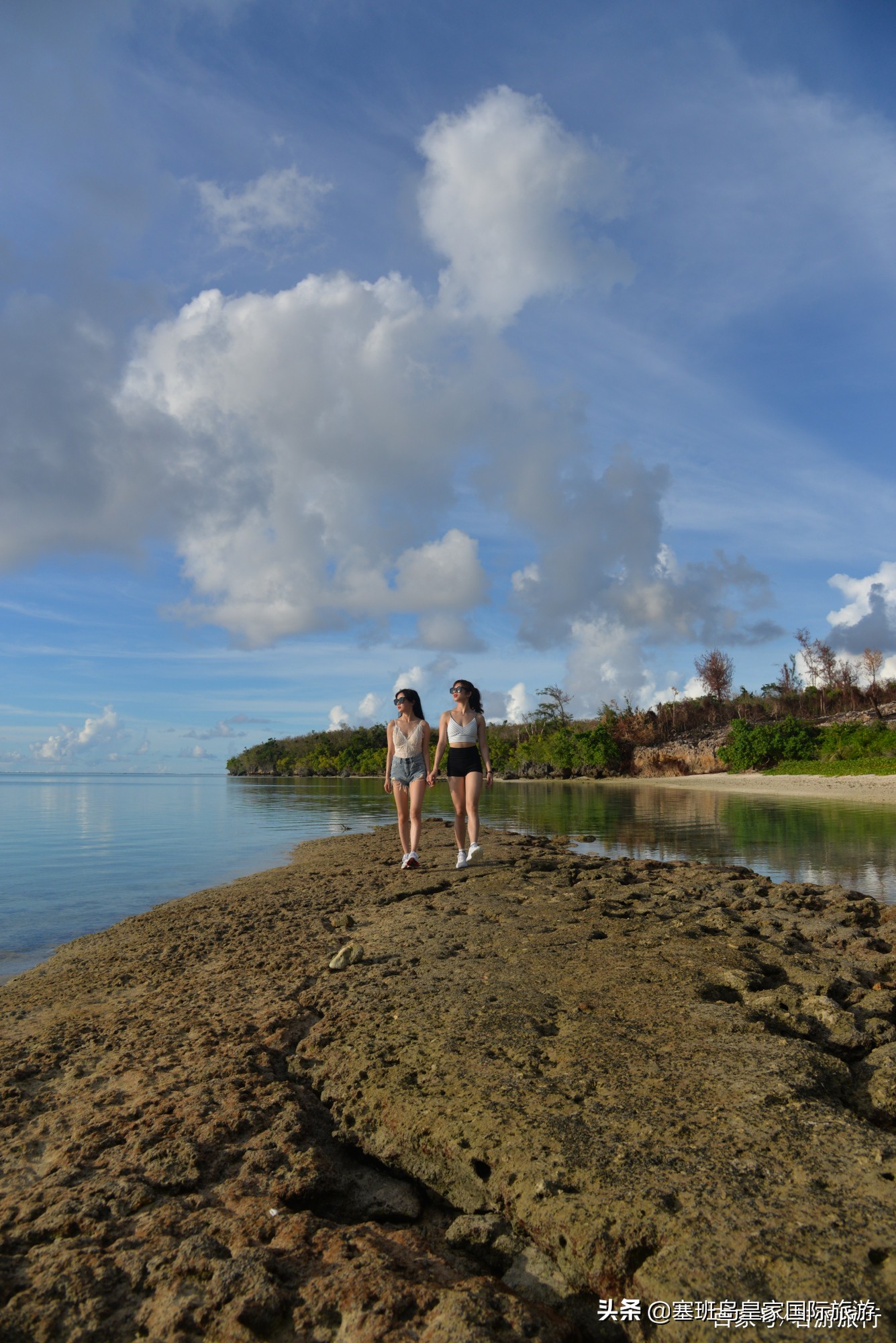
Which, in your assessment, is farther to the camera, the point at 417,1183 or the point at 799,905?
the point at 799,905

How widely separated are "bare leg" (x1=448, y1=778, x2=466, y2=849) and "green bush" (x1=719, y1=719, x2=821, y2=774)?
44.1 metres

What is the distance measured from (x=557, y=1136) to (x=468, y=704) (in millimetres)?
5869

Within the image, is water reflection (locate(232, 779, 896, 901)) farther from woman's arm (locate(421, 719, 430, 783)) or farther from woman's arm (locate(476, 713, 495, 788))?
woman's arm (locate(421, 719, 430, 783))

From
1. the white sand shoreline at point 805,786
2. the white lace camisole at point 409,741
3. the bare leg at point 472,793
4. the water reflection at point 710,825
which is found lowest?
the white sand shoreline at point 805,786

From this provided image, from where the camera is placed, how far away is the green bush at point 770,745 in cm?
4694

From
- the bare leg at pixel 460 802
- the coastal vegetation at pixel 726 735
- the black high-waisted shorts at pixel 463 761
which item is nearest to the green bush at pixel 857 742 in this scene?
the coastal vegetation at pixel 726 735

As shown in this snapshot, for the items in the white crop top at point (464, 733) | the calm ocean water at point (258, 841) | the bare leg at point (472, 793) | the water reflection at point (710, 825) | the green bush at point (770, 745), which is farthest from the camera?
the green bush at point (770, 745)

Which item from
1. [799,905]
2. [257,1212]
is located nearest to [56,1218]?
[257,1212]

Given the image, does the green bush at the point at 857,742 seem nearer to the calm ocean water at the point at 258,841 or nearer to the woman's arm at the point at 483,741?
the calm ocean water at the point at 258,841

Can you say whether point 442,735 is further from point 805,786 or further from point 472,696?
point 805,786

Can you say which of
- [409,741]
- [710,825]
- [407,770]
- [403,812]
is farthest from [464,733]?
[710,825]

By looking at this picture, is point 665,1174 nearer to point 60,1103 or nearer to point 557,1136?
point 557,1136

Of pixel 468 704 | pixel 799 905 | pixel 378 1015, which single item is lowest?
pixel 799 905

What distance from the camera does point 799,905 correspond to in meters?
7.19
